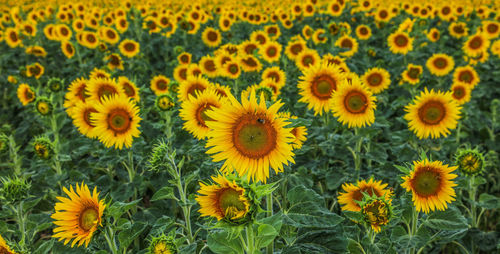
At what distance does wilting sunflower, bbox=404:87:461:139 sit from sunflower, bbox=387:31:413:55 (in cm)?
334

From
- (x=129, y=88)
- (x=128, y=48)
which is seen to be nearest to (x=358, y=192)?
(x=129, y=88)

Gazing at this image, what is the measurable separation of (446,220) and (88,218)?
2.16 meters

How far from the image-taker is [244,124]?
164cm

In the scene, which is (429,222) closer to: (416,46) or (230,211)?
(230,211)

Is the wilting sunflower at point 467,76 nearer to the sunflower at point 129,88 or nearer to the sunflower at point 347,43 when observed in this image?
the sunflower at point 347,43

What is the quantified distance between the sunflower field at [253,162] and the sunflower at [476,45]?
3 cm

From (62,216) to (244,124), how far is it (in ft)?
3.52

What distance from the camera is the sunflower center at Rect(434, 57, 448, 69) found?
5664 millimetres

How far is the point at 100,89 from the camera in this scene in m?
3.60

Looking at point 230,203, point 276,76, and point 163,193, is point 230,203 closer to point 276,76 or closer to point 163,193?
point 163,193

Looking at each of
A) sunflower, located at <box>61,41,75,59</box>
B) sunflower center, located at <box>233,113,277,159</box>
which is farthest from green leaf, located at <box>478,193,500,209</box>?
sunflower, located at <box>61,41,75,59</box>

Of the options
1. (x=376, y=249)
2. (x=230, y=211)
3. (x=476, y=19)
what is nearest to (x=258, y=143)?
(x=230, y=211)

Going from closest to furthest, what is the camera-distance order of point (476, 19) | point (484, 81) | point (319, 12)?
point (484, 81) < point (476, 19) < point (319, 12)

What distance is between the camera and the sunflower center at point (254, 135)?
162 centimetres
